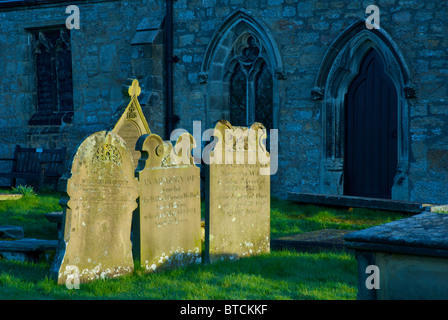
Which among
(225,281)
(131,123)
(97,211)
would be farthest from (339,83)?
(97,211)

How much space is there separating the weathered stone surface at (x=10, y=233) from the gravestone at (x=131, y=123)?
215 centimetres

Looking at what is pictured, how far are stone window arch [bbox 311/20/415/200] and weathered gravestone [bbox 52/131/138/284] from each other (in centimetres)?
620

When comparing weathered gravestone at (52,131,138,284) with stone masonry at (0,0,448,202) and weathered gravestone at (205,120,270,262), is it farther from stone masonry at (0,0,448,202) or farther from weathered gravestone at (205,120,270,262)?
stone masonry at (0,0,448,202)

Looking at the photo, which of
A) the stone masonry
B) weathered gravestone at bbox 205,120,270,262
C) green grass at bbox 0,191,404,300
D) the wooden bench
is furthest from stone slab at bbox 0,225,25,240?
the wooden bench

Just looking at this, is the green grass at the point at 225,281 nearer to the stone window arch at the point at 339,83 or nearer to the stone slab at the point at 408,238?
the stone slab at the point at 408,238

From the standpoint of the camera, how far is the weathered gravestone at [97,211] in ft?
18.6

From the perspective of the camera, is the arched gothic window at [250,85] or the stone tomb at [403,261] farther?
the arched gothic window at [250,85]

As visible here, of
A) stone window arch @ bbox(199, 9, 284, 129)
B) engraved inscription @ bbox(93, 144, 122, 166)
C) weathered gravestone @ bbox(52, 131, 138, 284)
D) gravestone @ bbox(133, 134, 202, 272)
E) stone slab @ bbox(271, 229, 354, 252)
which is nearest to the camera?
weathered gravestone @ bbox(52, 131, 138, 284)

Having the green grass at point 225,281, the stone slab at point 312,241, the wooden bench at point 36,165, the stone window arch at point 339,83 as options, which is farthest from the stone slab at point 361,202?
the wooden bench at point 36,165

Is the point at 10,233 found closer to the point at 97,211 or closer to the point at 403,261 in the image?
the point at 97,211

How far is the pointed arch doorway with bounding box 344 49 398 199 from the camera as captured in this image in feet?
37.6

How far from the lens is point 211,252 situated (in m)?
6.74

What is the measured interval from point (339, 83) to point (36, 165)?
7.16 m

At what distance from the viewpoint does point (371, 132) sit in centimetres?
1171
